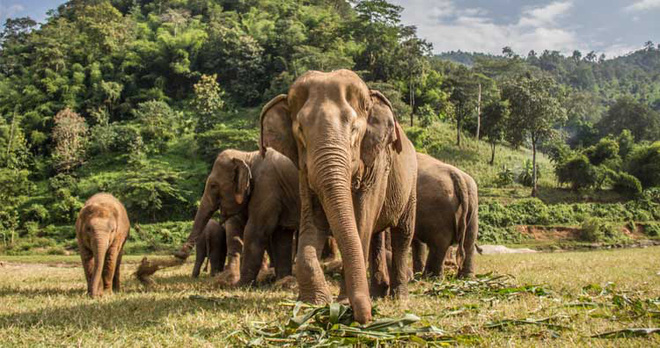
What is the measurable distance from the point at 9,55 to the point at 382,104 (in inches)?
3748

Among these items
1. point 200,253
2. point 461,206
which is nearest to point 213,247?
point 200,253

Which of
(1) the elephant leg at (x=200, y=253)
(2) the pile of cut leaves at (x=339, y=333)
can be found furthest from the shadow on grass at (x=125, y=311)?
(1) the elephant leg at (x=200, y=253)

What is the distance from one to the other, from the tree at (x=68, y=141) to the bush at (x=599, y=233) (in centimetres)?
4576

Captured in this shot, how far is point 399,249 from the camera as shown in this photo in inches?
277

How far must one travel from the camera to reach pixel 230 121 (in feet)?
198

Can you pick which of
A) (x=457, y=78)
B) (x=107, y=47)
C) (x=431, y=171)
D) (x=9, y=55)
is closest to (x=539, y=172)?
(x=457, y=78)

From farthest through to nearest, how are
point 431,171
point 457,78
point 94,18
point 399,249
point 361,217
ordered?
point 94,18 < point 457,78 < point 431,171 < point 399,249 < point 361,217

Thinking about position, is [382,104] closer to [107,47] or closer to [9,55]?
[107,47]

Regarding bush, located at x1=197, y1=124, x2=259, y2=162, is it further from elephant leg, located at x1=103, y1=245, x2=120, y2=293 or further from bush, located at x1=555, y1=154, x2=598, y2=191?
elephant leg, located at x1=103, y1=245, x2=120, y2=293

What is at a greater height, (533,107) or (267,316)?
(533,107)

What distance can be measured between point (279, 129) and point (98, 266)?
423 cm

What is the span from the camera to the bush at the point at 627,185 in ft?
142

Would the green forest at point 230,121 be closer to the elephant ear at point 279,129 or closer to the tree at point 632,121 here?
the tree at point 632,121

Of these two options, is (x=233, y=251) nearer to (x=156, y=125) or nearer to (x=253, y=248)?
(x=253, y=248)
